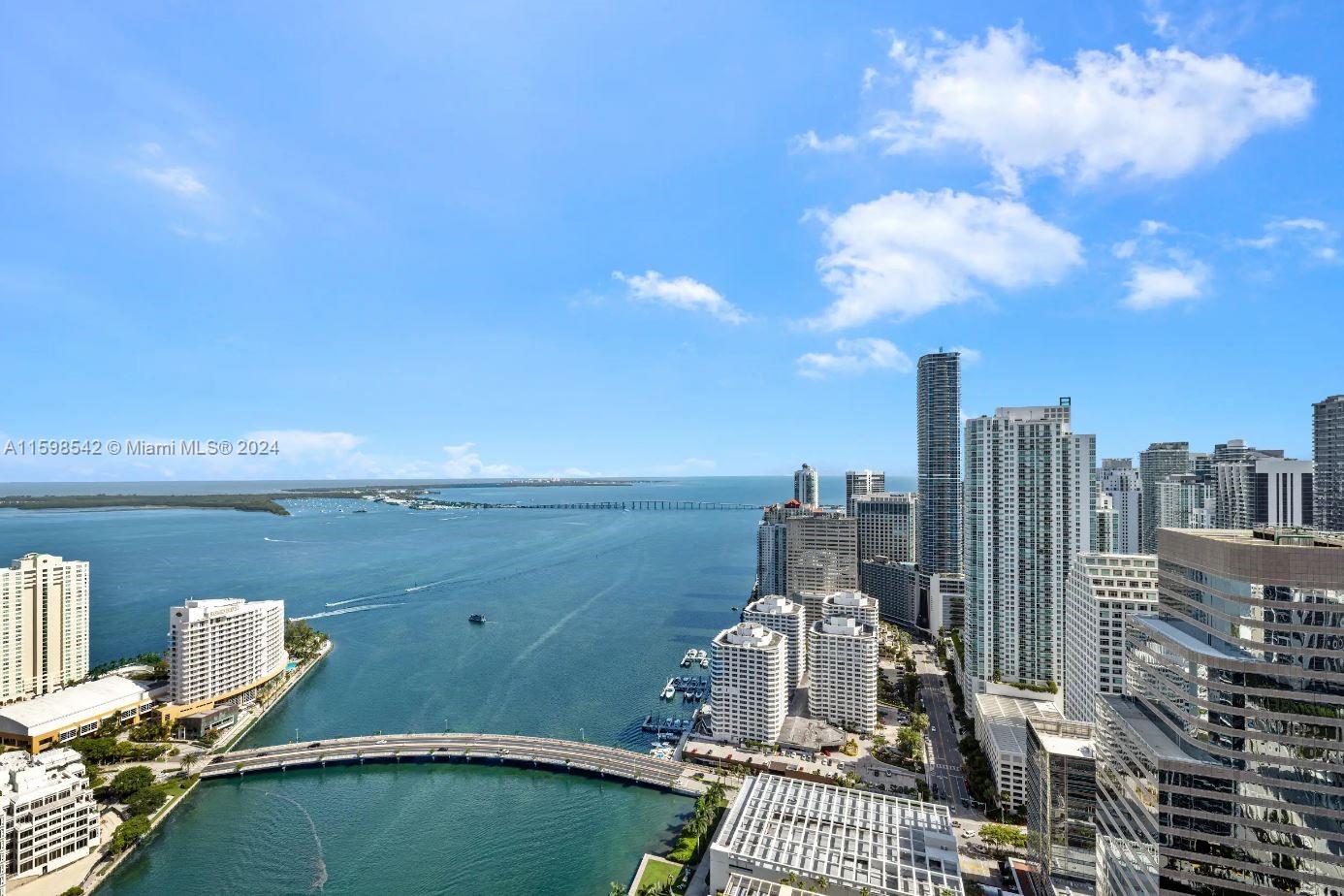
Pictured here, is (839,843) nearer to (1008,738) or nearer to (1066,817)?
(1066,817)

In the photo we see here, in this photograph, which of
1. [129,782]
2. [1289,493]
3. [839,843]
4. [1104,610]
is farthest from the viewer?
[1289,493]

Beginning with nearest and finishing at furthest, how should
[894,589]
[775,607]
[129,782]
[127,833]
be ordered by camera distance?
[127,833] → [129,782] → [775,607] → [894,589]

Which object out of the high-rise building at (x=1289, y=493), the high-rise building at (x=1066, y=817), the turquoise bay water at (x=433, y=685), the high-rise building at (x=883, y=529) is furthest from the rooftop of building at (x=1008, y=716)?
the high-rise building at (x=1289, y=493)

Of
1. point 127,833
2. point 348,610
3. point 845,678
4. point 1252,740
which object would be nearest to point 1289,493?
point 845,678

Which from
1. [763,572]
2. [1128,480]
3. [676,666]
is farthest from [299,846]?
[1128,480]

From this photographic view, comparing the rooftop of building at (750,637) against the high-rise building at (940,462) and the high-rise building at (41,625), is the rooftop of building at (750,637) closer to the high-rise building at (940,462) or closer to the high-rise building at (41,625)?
the high-rise building at (940,462)

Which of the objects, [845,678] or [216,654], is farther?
[216,654]

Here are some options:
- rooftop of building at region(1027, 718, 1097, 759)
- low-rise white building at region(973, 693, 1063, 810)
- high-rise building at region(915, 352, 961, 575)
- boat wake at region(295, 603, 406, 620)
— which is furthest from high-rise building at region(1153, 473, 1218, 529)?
boat wake at region(295, 603, 406, 620)

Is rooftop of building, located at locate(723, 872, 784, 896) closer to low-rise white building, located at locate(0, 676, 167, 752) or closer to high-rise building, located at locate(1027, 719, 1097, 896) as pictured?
high-rise building, located at locate(1027, 719, 1097, 896)
